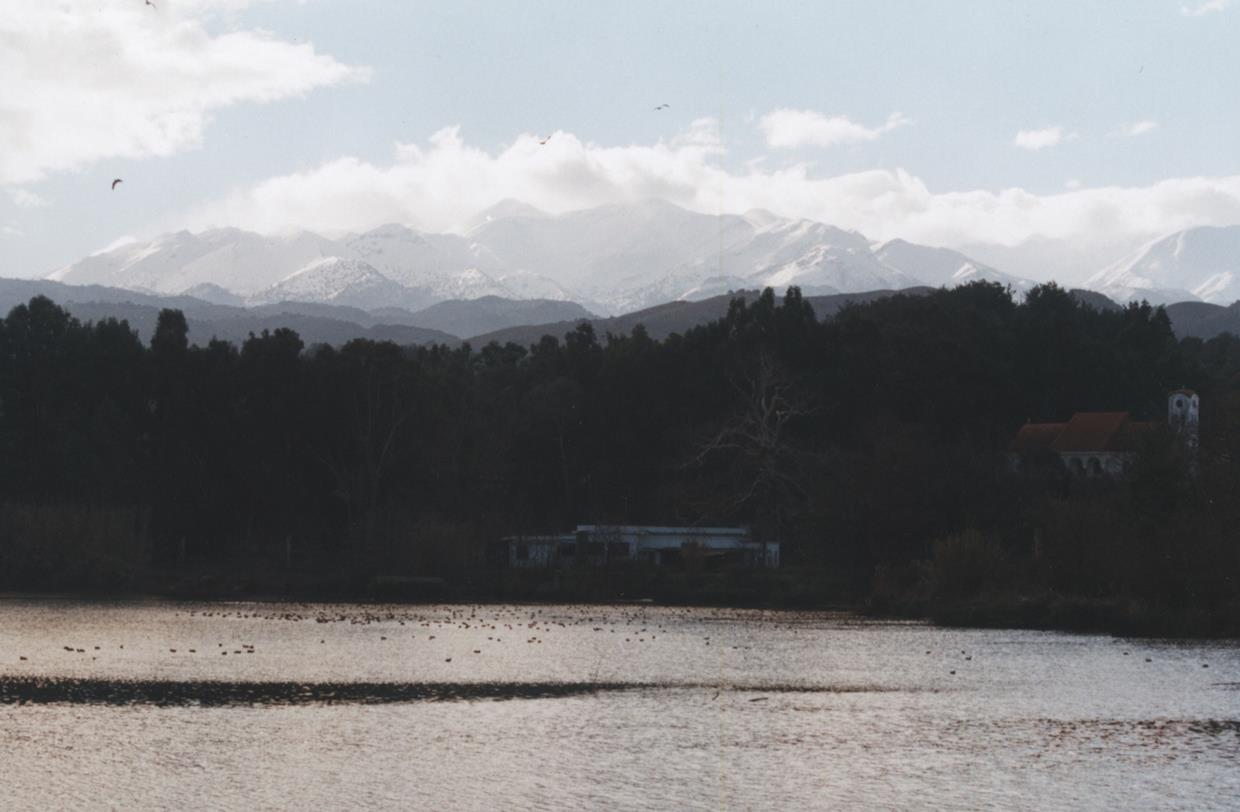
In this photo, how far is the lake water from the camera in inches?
1188

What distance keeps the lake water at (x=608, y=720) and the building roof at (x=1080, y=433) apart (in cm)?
5173

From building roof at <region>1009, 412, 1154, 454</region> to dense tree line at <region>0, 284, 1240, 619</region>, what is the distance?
201cm

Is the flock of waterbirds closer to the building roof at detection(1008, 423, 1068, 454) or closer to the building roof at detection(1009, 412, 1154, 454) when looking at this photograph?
the building roof at detection(1008, 423, 1068, 454)

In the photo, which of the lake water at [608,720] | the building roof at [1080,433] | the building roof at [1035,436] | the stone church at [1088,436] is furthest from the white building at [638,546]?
the lake water at [608,720]

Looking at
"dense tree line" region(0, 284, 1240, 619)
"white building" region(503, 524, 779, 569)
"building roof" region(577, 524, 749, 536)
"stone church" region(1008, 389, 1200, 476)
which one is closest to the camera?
"dense tree line" region(0, 284, 1240, 619)

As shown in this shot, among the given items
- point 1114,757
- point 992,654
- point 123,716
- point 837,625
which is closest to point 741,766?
point 1114,757

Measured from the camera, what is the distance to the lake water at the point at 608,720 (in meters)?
30.2

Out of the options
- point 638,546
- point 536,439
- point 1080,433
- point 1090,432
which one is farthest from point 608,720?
point 1090,432

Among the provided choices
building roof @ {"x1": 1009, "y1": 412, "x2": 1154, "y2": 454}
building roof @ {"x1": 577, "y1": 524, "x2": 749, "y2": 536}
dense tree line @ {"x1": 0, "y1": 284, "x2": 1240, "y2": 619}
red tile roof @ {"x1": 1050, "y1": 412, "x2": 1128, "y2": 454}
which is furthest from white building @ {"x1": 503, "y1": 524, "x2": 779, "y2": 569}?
red tile roof @ {"x1": 1050, "y1": 412, "x2": 1128, "y2": 454}

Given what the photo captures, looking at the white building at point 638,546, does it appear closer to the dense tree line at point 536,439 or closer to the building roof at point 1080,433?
the dense tree line at point 536,439

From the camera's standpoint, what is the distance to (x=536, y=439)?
115500 mm

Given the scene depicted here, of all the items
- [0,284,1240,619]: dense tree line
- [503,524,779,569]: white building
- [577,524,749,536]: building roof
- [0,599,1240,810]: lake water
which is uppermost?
[0,284,1240,619]: dense tree line

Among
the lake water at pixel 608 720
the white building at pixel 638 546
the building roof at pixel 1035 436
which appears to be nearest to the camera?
the lake water at pixel 608 720

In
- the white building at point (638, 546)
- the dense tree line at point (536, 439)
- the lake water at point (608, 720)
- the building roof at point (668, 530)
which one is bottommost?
the lake water at point (608, 720)
